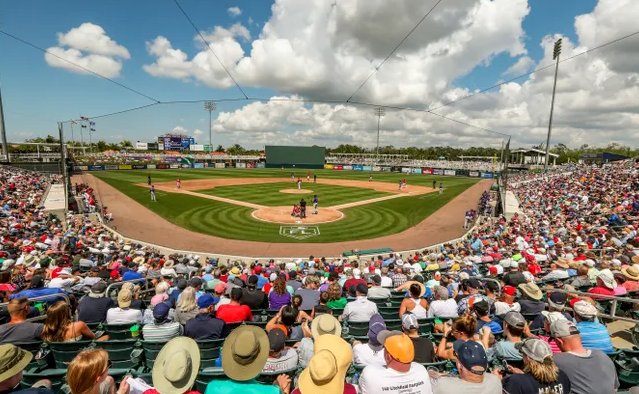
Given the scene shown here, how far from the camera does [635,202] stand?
724 inches

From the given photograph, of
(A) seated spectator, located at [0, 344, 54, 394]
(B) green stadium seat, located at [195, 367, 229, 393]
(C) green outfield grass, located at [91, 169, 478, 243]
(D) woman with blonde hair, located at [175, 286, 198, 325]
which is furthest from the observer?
(C) green outfield grass, located at [91, 169, 478, 243]

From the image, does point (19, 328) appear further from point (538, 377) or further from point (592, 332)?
point (592, 332)

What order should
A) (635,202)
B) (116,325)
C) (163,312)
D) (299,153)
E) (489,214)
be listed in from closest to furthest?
(163,312)
(116,325)
(635,202)
(489,214)
(299,153)

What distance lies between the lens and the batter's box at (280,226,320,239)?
21.9 meters

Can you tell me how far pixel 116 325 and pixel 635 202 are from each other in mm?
25698

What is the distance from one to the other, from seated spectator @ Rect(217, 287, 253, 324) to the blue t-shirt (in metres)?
5.69

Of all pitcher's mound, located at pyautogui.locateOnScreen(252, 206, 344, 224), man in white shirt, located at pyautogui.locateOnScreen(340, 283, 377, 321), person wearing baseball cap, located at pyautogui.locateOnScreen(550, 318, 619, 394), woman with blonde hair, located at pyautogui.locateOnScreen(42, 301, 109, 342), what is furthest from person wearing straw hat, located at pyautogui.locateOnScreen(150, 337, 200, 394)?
pitcher's mound, located at pyautogui.locateOnScreen(252, 206, 344, 224)

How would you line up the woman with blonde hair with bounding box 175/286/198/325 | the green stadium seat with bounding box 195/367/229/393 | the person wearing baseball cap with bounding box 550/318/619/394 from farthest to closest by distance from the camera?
1. the woman with blonde hair with bounding box 175/286/198/325
2. the green stadium seat with bounding box 195/367/229/393
3. the person wearing baseball cap with bounding box 550/318/619/394

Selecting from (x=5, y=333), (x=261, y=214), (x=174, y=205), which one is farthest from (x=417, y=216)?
(x=5, y=333)

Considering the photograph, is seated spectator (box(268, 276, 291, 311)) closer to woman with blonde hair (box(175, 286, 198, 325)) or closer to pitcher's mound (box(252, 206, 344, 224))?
woman with blonde hair (box(175, 286, 198, 325))

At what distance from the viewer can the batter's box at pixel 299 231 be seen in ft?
71.8

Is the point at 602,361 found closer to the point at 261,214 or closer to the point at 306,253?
the point at 306,253

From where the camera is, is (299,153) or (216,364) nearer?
(216,364)

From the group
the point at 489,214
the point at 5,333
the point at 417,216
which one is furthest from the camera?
the point at 417,216
